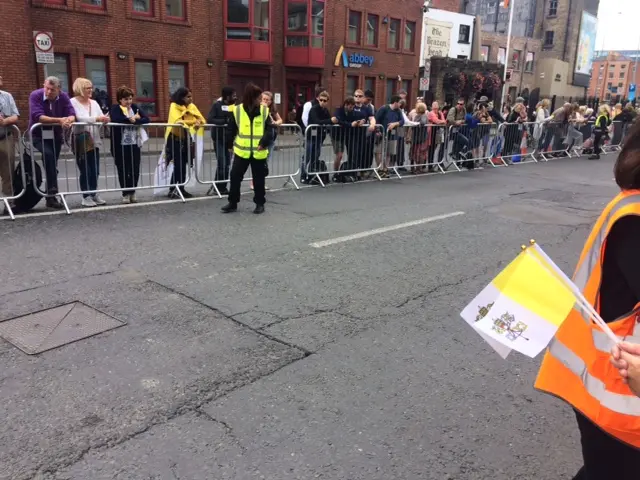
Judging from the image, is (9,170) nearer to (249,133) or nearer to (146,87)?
(249,133)

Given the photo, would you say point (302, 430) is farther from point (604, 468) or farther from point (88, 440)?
point (604, 468)

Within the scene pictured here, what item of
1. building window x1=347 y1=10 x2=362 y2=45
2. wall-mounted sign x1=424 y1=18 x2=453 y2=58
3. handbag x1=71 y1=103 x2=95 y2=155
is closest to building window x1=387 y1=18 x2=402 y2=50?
building window x1=347 y1=10 x2=362 y2=45

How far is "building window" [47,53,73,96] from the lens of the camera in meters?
20.2

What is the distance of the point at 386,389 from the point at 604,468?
1900 millimetres

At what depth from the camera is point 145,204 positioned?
899cm

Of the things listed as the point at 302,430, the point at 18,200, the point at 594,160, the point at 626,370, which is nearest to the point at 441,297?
the point at 302,430

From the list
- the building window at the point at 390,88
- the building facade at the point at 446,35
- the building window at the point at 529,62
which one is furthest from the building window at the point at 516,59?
the building window at the point at 390,88

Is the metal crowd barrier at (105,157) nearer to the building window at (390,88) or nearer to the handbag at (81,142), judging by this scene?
the handbag at (81,142)

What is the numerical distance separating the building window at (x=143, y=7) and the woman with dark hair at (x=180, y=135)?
1497 centimetres

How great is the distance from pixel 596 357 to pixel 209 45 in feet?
83.2

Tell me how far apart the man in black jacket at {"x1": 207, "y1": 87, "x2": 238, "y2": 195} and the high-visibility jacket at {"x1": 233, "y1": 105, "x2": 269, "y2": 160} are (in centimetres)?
163

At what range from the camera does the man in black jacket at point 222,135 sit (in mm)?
10125

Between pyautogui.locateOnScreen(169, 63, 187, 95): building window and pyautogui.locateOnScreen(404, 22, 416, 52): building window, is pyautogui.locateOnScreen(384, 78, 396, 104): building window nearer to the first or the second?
pyautogui.locateOnScreen(404, 22, 416, 52): building window

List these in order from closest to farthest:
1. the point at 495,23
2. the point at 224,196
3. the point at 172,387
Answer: the point at 172,387
the point at 224,196
the point at 495,23
